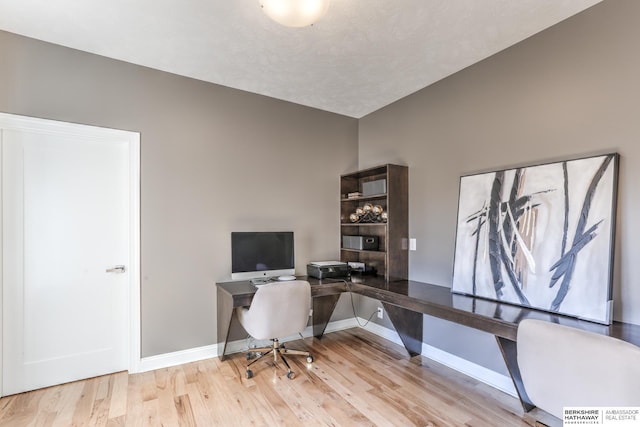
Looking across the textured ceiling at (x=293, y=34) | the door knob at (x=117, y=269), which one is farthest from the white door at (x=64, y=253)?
the textured ceiling at (x=293, y=34)

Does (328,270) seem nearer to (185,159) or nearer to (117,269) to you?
(185,159)

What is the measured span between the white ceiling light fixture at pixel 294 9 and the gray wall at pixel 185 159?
1658 mm

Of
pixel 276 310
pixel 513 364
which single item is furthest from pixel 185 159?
pixel 513 364

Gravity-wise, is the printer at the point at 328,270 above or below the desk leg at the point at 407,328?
above

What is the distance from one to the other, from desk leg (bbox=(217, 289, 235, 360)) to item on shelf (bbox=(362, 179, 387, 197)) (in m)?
1.81

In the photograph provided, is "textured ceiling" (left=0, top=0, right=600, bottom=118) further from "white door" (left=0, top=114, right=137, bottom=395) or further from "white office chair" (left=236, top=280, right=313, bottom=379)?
"white office chair" (left=236, top=280, right=313, bottom=379)

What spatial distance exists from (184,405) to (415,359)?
6.61 ft

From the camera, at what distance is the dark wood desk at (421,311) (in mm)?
1875

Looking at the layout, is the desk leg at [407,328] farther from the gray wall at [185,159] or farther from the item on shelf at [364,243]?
the gray wall at [185,159]

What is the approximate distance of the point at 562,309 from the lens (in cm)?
198

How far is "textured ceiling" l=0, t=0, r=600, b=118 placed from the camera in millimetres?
1988

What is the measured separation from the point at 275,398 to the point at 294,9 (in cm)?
253

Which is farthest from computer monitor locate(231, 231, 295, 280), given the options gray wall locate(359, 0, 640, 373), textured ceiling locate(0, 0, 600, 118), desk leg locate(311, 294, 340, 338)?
textured ceiling locate(0, 0, 600, 118)

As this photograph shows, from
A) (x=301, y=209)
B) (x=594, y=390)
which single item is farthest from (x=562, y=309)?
(x=301, y=209)
